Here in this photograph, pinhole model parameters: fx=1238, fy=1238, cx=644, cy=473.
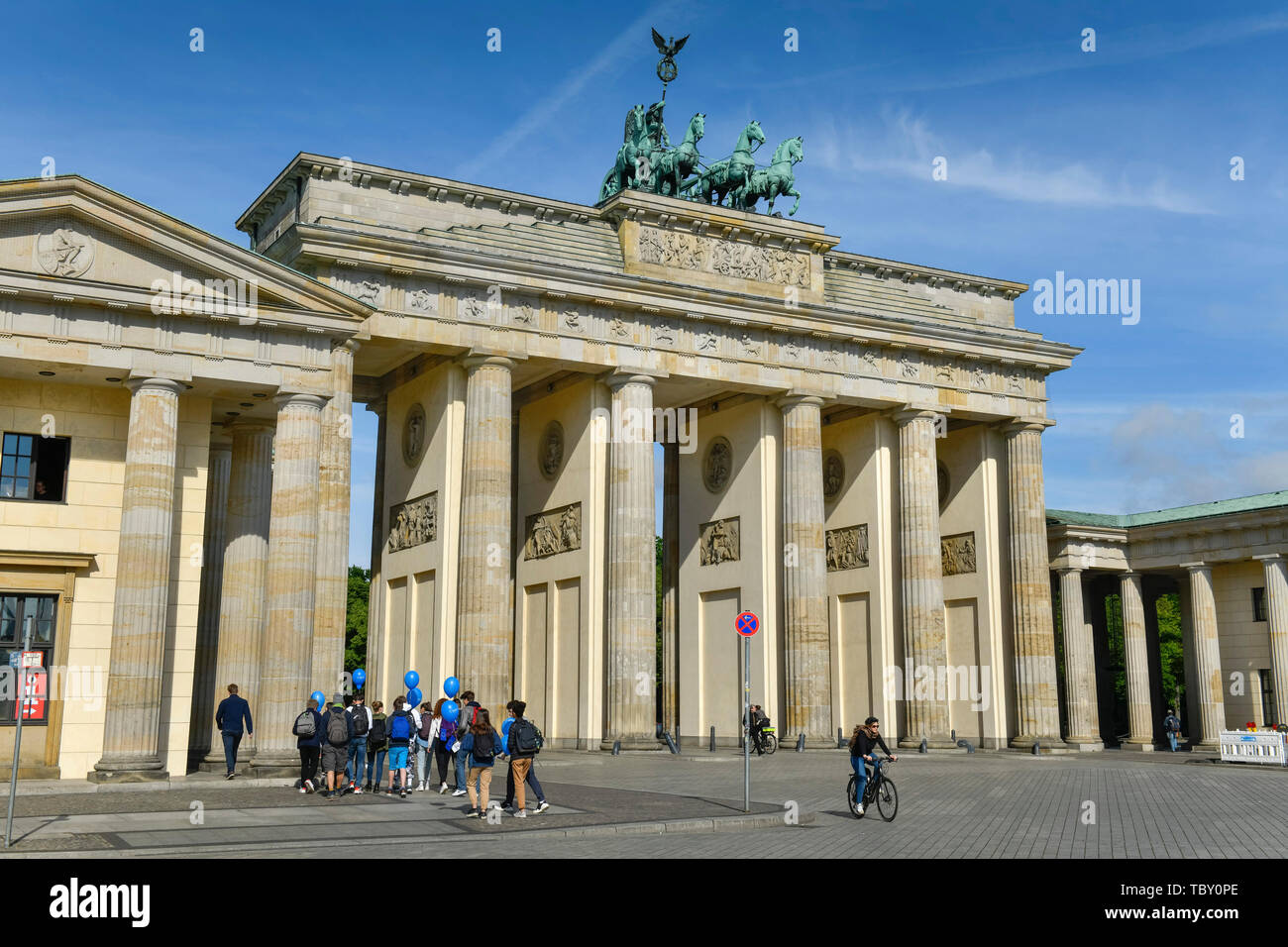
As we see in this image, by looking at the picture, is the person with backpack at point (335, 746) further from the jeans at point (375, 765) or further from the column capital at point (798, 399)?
the column capital at point (798, 399)

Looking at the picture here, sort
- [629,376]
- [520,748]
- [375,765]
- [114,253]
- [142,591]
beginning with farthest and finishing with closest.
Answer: [629,376], [114,253], [142,591], [375,765], [520,748]

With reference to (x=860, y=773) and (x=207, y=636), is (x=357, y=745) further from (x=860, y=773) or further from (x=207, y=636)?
(x=860, y=773)

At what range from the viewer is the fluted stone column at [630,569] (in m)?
38.0

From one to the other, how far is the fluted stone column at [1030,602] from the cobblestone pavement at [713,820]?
15506mm

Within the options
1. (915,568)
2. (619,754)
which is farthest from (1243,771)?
(619,754)

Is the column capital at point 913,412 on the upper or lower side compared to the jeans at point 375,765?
upper

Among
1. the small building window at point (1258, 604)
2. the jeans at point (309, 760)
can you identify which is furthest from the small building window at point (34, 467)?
the small building window at point (1258, 604)

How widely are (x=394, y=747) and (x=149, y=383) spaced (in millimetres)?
8710

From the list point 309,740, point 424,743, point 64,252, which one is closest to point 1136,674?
point 424,743

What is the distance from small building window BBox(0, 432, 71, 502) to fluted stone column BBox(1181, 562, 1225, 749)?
42579mm

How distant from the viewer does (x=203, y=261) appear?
966 inches

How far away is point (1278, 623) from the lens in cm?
4678

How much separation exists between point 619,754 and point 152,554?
16955 millimetres
